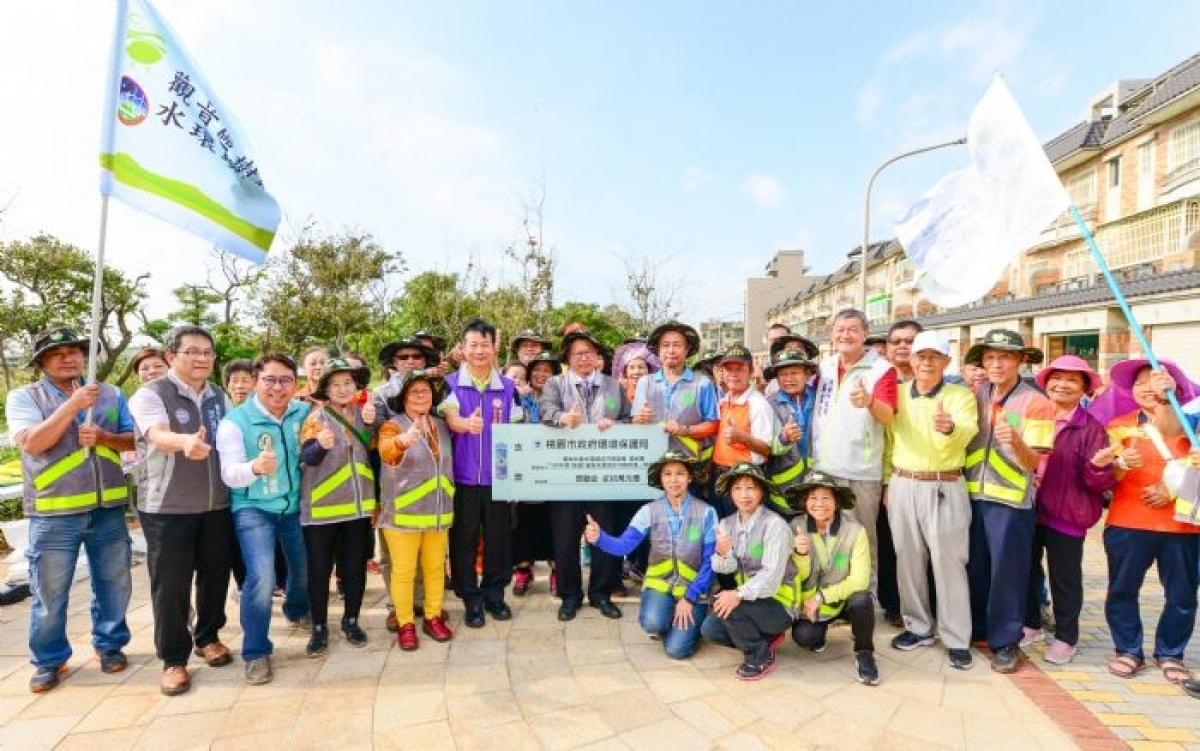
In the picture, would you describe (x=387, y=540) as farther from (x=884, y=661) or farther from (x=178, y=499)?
(x=884, y=661)

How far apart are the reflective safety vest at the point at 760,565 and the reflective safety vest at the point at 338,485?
2.69 metres

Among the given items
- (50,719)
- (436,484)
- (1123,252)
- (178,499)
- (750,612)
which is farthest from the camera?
(1123,252)

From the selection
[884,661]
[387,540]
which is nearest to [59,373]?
[387,540]

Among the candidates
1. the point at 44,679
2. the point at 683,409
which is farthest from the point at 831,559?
the point at 44,679

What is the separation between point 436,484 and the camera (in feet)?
14.3

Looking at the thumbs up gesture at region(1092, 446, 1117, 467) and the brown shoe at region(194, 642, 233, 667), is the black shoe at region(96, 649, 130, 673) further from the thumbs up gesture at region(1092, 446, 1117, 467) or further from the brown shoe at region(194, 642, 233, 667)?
the thumbs up gesture at region(1092, 446, 1117, 467)

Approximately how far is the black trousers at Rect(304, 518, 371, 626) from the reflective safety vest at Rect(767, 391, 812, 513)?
3.19 meters

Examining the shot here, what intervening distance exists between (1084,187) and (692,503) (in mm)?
29522

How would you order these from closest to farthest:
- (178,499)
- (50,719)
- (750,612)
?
(50,719), (178,499), (750,612)

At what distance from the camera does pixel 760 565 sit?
4.14 metres

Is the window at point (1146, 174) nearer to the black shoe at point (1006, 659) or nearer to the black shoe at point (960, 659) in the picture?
the black shoe at point (1006, 659)

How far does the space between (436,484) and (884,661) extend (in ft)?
11.2

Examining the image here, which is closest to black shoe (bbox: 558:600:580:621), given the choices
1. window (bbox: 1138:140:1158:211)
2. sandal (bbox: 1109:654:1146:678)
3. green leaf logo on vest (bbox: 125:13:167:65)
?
sandal (bbox: 1109:654:1146:678)

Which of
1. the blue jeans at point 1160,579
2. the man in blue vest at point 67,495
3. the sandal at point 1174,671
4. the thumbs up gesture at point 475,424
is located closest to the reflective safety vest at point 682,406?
the thumbs up gesture at point 475,424
